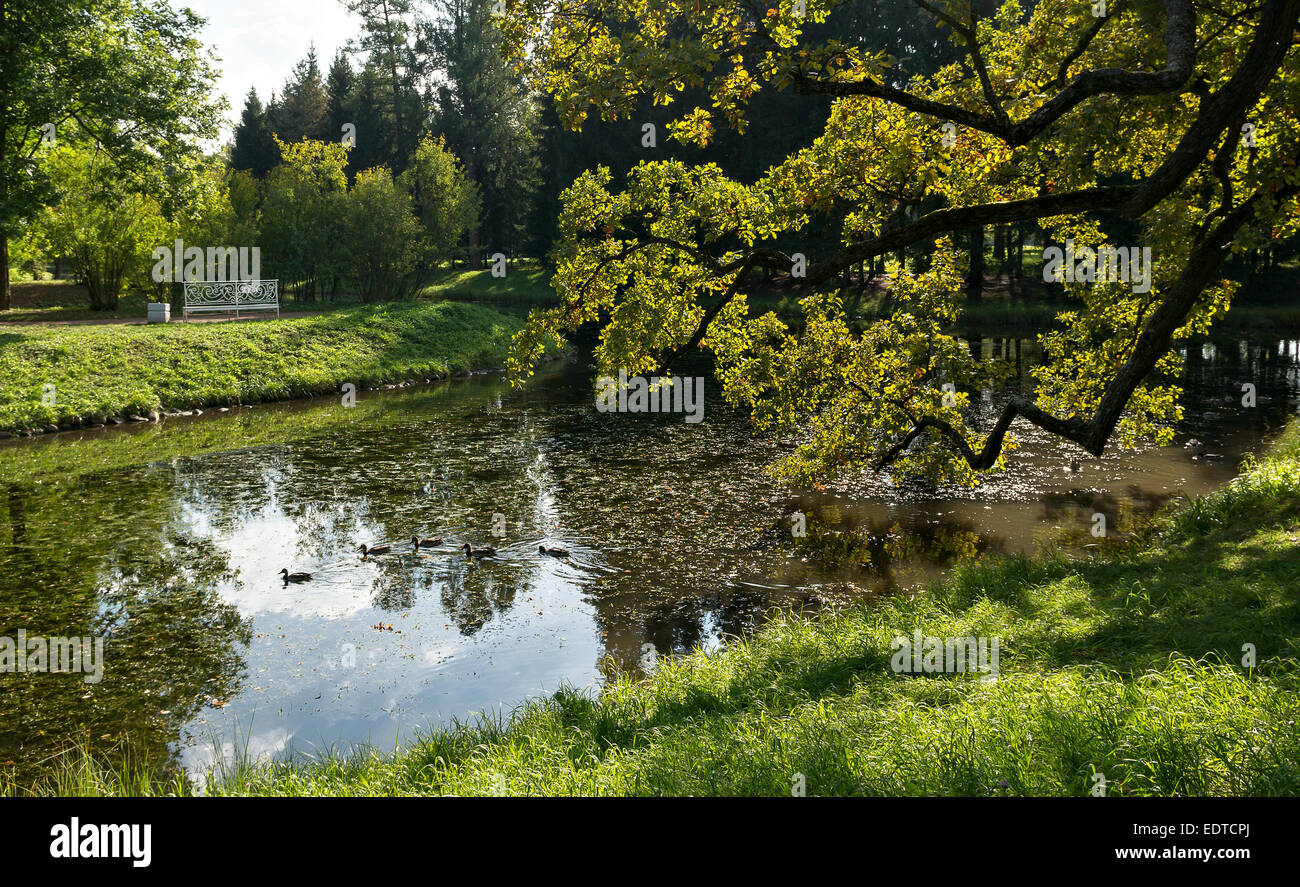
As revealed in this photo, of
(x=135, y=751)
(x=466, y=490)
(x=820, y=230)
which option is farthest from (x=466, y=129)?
(x=135, y=751)

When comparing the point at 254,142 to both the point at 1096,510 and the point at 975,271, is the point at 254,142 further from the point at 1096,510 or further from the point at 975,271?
the point at 1096,510

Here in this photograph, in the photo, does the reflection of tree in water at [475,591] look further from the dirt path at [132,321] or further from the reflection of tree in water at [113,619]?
the dirt path at [132,321]

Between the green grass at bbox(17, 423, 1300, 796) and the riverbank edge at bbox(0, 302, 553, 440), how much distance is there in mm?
20272

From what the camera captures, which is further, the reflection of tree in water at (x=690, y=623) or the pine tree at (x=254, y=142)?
the pine tree at (x=254, y=142)

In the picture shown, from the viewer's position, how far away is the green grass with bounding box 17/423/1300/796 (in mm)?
4938

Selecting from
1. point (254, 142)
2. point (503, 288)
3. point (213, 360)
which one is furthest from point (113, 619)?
point (254, 142)

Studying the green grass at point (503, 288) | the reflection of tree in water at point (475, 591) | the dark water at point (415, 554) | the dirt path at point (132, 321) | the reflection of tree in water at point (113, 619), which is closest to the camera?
the reflection of tree in water at point (113, 619)

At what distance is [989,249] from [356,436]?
5658 cm

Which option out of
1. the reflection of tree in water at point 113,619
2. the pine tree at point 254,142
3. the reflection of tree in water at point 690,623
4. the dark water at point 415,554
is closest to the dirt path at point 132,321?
the dark water at point 415,554

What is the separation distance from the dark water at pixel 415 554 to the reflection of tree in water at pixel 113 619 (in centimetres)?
4

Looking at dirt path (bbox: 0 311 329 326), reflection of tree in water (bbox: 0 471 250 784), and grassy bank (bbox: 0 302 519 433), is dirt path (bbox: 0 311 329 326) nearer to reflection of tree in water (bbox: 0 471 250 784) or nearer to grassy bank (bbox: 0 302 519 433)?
grassy bank (bbox: 0 302 519 433)

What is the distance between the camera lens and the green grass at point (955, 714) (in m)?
4.94
